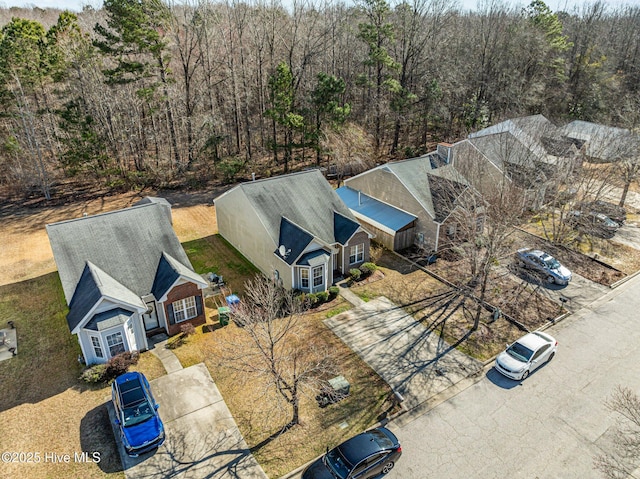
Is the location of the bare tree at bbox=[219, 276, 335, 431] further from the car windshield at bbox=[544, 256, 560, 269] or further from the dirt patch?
the car windshield at bbox=[544, 256, 560, 269]

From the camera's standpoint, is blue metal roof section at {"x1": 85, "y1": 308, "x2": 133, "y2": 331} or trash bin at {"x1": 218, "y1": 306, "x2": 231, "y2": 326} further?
trash bin at {"x1": 218, "y1": 306, "x2": 231, "y2": 326}

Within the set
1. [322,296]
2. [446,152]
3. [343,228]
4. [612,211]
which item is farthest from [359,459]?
[612,211]

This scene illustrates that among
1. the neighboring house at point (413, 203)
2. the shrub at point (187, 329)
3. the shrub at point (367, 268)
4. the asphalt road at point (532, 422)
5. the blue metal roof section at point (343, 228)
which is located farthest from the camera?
the neighboring house at point (413, 203)

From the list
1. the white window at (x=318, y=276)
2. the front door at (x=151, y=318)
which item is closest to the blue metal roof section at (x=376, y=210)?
the white window at (x=318, y=276)

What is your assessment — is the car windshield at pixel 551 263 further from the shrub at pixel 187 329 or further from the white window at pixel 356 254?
the shrub at pixel 187 329

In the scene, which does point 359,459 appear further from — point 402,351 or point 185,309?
point 185,309

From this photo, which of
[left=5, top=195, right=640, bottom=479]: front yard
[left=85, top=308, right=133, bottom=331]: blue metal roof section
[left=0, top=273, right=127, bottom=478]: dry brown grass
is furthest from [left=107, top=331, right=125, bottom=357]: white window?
[left=0, top=273, right=127, bottom=478]: dry brown grass
